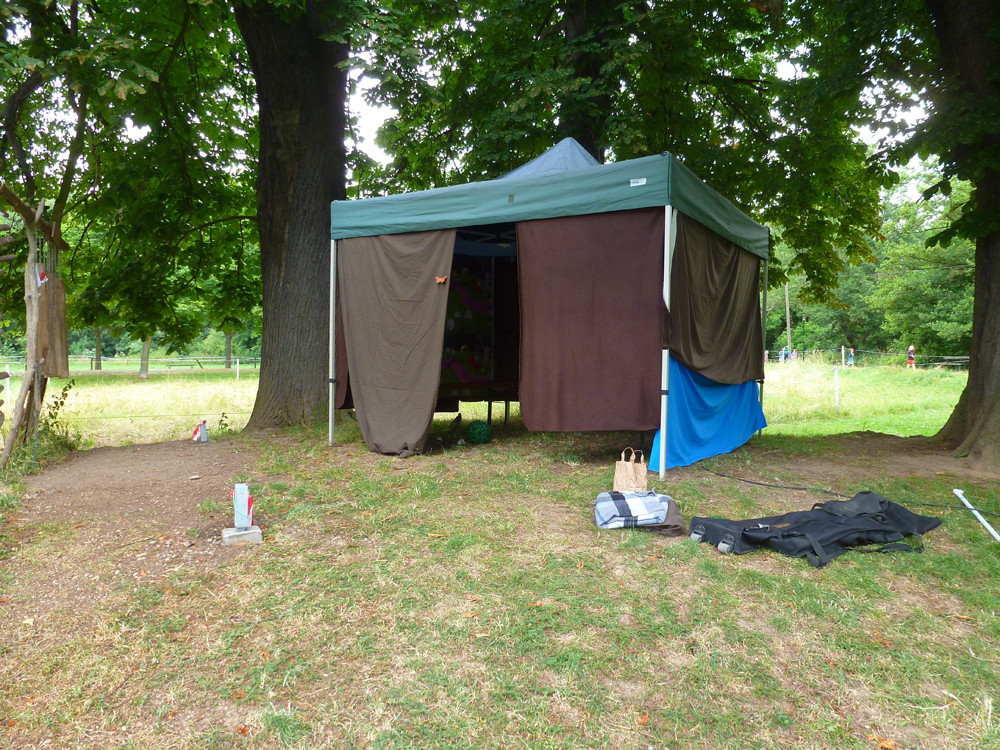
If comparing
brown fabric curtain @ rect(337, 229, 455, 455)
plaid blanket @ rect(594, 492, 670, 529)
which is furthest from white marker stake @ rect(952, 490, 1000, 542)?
brown fabric curtain @ rect(337, 229, 455, 455)

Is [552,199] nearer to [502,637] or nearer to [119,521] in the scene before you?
[502,637]

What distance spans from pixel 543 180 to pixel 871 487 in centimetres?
380

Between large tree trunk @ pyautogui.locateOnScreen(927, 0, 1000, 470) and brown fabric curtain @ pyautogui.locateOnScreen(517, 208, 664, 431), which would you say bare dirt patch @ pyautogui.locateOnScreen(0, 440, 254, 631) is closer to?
brown fabric curtain @ pyautogui.locateOnScreen(517, 208, 664, 431)

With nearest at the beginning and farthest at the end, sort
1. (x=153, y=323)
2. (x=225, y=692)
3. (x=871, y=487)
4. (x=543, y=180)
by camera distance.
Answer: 1. (x=225, y=692)
2. (x=871, y=487)
3. (x=543, y=180)
4. (x=153, y=323)

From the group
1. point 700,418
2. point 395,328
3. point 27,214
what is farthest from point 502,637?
point 27,214

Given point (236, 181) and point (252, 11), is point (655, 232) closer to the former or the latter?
point (252, 11)

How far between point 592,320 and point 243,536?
336cm

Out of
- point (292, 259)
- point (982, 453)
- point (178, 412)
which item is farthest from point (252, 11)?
point (982, 453)

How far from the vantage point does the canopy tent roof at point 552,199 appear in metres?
5.52

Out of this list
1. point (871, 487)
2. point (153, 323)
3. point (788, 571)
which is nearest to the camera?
point (788, 571)

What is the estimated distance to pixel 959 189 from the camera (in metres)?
27.5

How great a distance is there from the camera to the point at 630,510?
4.36 m

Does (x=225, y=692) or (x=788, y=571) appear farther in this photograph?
(x=788, y=571)

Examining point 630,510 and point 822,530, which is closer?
point 822,530
